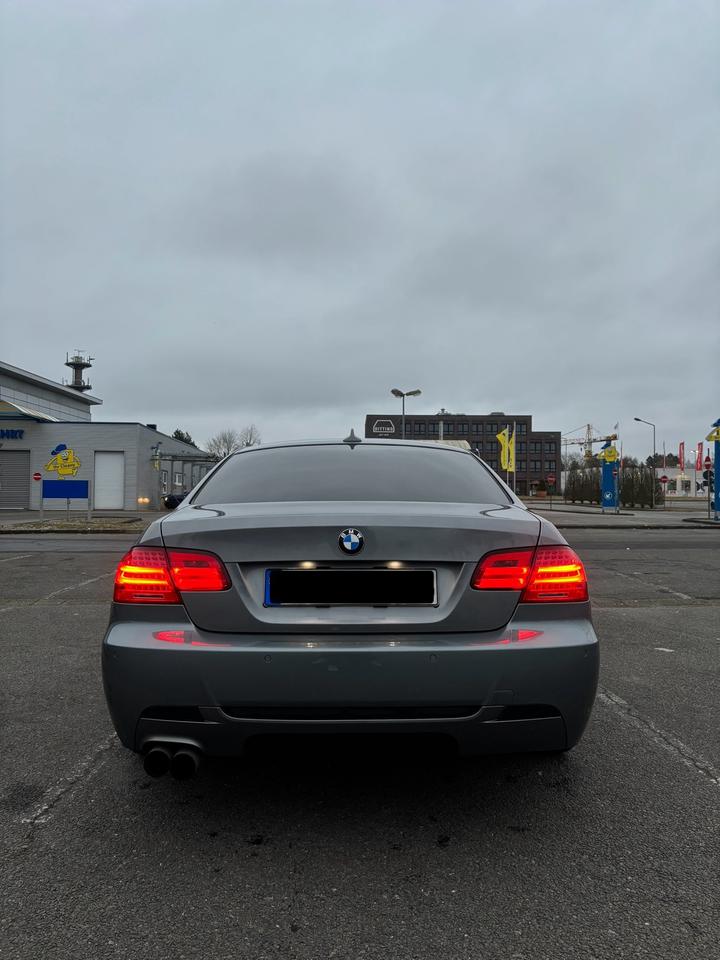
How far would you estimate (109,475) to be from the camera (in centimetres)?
3653

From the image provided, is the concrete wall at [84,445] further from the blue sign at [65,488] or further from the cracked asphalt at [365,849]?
the cracked asphalt at [365,849]

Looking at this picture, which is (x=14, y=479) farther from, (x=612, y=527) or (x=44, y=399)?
(x=612, y=527)

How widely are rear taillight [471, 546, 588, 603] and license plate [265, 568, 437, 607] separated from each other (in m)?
0.19

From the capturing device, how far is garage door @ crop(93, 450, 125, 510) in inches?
1437

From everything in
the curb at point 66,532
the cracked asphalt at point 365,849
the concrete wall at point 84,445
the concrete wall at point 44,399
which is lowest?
the curb at point 66,532

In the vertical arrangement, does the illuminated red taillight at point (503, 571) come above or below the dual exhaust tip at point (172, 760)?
above

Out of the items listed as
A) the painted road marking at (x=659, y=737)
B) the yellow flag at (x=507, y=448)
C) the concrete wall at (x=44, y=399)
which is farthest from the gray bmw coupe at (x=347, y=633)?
the concrete wall at (x=44, y=399)

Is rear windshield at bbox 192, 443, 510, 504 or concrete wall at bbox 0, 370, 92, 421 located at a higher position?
concrete wall at bbox 0, 370, 92, 421

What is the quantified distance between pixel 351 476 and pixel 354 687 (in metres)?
1.15

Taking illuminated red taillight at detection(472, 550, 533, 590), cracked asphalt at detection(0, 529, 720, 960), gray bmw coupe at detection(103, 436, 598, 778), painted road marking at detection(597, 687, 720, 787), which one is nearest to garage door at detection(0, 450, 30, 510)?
cracked asphalt at detection(0, 529, 720, 960)

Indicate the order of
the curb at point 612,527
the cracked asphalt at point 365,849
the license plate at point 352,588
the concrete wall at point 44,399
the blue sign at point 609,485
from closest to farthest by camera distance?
the cracked asphalt at point 365,849 < the license plate at point 352,588 < the curb at point 612,527 < the blue sign at point 609,485 < the concrete wall at point 44,399

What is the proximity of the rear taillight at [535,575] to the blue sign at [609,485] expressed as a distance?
1384 inches

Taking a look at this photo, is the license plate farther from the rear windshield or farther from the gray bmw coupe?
the rear windshield

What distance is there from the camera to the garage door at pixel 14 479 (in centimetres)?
3591
